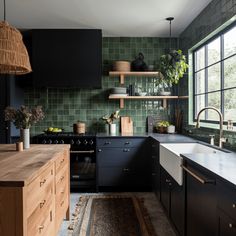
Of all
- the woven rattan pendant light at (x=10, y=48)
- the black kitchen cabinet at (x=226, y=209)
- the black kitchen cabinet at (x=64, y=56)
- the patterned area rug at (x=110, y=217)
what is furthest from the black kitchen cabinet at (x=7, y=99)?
the black kitchen cabinet at (x=226, y=209)

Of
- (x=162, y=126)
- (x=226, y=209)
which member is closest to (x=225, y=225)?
(x=226, y=209)

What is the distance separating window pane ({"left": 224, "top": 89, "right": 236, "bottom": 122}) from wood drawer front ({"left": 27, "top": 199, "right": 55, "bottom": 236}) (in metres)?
1.95

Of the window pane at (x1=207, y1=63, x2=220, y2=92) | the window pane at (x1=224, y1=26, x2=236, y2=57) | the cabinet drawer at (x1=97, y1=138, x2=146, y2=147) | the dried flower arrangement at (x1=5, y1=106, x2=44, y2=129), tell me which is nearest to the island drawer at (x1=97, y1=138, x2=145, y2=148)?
the cabinet drawer at (x1=97, y1=138, x2=146, y2=147)

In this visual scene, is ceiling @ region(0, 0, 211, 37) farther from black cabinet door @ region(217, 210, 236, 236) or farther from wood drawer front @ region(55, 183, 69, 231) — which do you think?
black cabinet door @ region(217, 210, 236, 236)

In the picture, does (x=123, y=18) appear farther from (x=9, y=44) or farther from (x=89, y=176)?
(x=89, y=176)

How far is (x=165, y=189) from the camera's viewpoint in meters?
2.74

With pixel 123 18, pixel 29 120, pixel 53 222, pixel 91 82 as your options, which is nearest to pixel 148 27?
pixel 123 18

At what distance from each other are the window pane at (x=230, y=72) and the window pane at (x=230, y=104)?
8 centimetres

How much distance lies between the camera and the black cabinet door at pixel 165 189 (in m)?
2.61

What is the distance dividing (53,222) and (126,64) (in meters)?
2.67

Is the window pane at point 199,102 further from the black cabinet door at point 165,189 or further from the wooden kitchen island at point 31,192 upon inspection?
the wooden kitchen island at point 31,192

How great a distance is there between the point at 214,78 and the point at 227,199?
6.83 feet

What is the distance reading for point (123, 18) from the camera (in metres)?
3.40

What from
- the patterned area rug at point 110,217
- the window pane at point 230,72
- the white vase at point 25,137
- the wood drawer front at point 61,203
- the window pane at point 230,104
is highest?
the window pane at point 230,72
